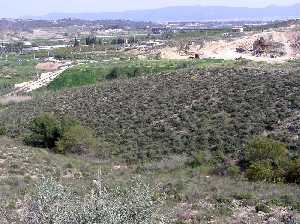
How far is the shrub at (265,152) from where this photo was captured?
24.5 m

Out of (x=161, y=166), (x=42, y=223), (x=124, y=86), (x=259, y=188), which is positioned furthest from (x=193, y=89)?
(x=42, y=223)

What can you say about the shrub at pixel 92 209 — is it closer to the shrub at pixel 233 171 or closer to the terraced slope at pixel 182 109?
the shrub at pixel 233 171

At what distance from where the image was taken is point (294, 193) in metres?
17.7

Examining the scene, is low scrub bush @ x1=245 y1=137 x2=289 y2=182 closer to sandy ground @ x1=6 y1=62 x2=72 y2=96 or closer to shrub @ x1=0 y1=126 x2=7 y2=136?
shrub @ x1=0 y1=126 x2=7 y2=136

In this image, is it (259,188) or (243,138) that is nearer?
(259,188)

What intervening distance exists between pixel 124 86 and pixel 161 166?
21.9 meters

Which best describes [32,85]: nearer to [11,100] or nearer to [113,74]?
[113,74]

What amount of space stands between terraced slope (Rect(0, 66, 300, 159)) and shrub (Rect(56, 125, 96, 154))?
1.84 meters

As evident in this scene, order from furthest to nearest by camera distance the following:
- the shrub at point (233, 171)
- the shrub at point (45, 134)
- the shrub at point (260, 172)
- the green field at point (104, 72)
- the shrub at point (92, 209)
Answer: the green field at point (104, 72)
the shrub at point (45, 134)
the shrub at point (233, 171)
the shrub at point (260, 172)
the shrub at point (92, 209)

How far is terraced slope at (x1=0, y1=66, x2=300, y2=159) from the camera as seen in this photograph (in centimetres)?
3184

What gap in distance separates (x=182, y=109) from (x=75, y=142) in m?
9.06

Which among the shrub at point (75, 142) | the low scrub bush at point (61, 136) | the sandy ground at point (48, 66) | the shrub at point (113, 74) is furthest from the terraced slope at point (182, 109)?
the sandy ground at point (48, 66)

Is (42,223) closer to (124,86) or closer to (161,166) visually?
(161,166)

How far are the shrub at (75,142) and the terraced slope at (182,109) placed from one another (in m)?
1.84
